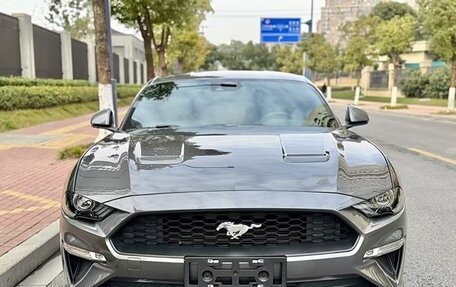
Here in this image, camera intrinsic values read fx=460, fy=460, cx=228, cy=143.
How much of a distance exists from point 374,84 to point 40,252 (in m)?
45.6

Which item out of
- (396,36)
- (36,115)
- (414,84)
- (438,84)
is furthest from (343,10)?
(36,115)

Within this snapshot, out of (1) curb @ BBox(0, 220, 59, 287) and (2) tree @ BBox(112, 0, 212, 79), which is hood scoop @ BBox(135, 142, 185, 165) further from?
(2) tree @ BBox(112, 0, 212, 79)

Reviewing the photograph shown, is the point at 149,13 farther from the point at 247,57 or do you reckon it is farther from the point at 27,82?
the point at 247,57

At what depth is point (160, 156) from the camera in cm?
264

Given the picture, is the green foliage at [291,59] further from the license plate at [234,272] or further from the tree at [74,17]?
the license plate at [234,272]

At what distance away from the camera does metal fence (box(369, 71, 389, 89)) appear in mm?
43656

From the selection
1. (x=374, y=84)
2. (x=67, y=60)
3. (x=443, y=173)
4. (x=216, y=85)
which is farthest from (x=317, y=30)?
(x=216, y=85)

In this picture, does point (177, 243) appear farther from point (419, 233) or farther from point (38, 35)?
point (38, 35)

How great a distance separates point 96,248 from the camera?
87.8 inches

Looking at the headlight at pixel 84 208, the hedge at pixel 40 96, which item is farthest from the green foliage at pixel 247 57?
the headlight at pixel 84 208

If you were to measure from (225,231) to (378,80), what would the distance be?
46.0 meters

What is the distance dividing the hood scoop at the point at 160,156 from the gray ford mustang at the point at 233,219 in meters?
0.01

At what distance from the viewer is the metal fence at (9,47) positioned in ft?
50.2

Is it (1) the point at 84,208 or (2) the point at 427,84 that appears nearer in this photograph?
(1) the point at 84,208
